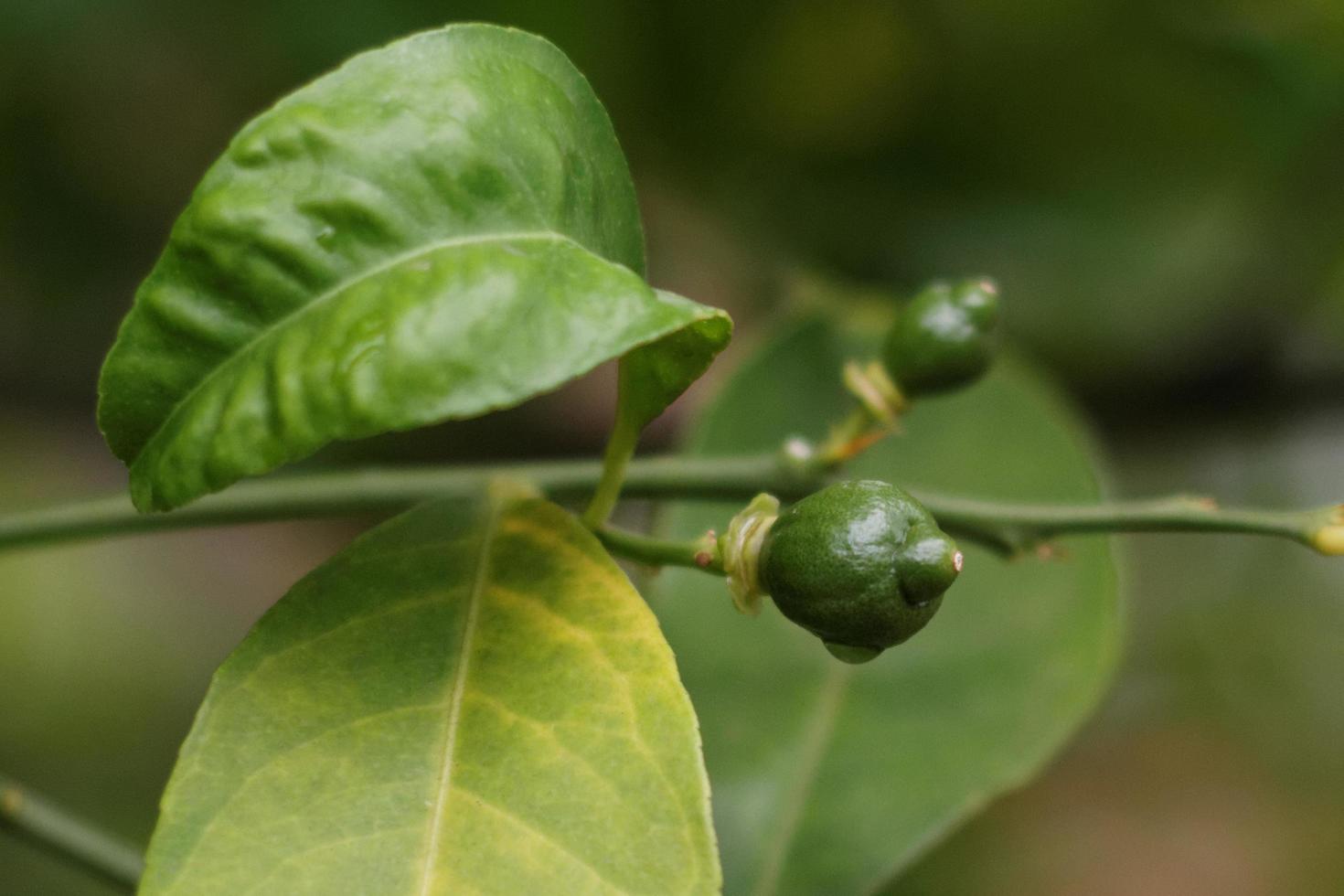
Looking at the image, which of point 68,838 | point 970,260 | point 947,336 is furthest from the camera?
point 970,260

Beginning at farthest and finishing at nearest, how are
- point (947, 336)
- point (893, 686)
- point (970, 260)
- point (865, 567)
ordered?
point (970, 260)
point (893, 686)
point (947, 336)
point (865, 567)

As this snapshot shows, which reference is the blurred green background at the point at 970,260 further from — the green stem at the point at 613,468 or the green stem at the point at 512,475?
the green stem at the point at 613,468

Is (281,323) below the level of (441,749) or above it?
above

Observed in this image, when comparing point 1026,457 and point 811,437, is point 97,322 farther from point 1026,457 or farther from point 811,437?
point 1026,457

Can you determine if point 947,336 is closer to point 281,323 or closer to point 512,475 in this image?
point 512,475

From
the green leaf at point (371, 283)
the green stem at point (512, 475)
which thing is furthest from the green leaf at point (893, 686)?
the green leaf at point (371, 283)

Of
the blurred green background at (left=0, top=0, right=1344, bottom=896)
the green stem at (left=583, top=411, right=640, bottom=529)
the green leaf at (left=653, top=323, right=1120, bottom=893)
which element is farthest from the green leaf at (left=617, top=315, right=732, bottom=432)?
the blurred green background at (left=0, top=0, right=1344, bottom=896)

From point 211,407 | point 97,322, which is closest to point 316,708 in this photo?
point 211,407

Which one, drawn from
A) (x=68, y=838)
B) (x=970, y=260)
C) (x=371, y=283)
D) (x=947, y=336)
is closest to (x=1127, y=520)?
(x=947, y=336)
